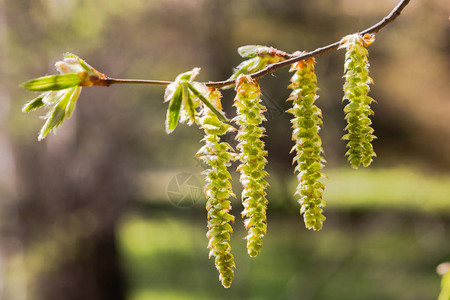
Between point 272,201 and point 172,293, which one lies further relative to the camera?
point 172,293

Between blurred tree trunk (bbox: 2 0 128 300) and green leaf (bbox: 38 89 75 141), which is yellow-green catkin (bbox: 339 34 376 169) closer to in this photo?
green leaf (bbox: 38 89 75 141)

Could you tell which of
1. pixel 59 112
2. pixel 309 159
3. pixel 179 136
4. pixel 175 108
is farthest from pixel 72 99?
pixel 179 136

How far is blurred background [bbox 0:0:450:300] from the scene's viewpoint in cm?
433

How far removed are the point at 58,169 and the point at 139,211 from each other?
4.99m

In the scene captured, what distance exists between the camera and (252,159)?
0.81 m

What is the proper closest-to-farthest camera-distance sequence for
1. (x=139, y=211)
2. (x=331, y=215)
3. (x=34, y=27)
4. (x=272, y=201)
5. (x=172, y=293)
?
(x=34, y=27) → (x=272, y=201) → (x=172, y=293) → (x=331, y=215) → (x=139, y=211)

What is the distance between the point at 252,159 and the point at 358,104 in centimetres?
22

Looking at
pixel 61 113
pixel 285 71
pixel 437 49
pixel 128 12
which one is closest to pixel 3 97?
pixel 128 12

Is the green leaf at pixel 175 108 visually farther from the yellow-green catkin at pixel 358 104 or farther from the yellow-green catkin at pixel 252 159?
the yellow-green catkin at pixel 358 104

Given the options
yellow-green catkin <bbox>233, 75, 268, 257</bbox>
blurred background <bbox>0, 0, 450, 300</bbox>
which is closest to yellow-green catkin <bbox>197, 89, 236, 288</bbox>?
yellow-green catkin <bbox>233, 75, 268, 257</bbox>

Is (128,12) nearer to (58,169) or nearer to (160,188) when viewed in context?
(58,169)

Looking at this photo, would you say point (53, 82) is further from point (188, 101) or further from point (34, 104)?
point (188, 101)

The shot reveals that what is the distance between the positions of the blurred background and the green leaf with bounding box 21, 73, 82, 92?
7.55 ft

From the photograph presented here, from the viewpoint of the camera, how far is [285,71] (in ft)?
15.9
